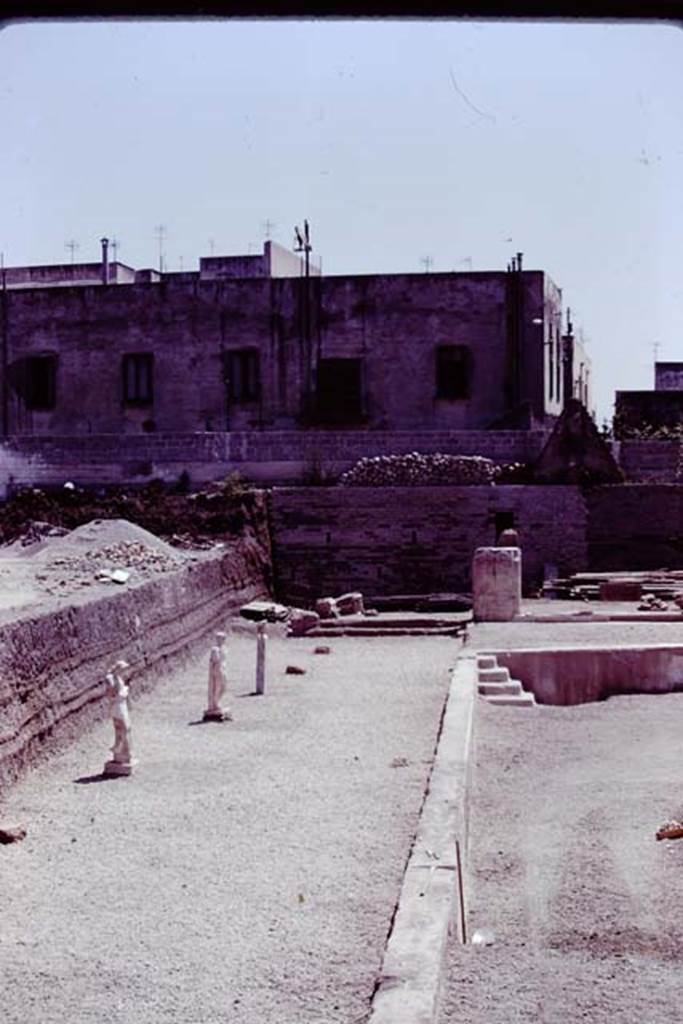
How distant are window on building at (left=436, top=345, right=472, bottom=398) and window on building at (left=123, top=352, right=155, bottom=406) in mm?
6635

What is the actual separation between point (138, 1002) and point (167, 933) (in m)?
0.87

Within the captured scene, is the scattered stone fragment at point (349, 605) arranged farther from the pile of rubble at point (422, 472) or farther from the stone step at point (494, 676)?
the stone step at point (494, 676)

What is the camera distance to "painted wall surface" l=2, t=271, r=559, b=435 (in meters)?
30.2

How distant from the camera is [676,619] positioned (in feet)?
59.0

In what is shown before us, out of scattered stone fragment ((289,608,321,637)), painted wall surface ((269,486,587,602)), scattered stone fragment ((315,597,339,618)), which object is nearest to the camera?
scattered stone fragment ((289,608,321,637))

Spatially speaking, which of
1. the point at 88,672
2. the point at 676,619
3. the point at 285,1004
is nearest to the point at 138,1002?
the point at 285,1004

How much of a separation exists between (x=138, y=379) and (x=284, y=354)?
3533 millimetres

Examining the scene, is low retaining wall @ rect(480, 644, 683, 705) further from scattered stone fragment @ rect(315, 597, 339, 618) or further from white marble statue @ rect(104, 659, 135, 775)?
white marble statue @ rect(104, 659, 135, 775)

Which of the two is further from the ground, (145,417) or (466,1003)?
(145,417)

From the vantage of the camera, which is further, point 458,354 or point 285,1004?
point 458,354

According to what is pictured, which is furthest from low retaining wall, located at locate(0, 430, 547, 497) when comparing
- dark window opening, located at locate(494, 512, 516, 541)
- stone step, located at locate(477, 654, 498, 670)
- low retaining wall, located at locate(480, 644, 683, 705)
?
low retaining wall, located at locate(480, 644, 683, 705)

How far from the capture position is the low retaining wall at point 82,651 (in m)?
9.82

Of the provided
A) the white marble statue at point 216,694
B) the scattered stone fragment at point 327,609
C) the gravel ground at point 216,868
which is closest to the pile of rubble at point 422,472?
the scattered stone fragment at point 327,609
